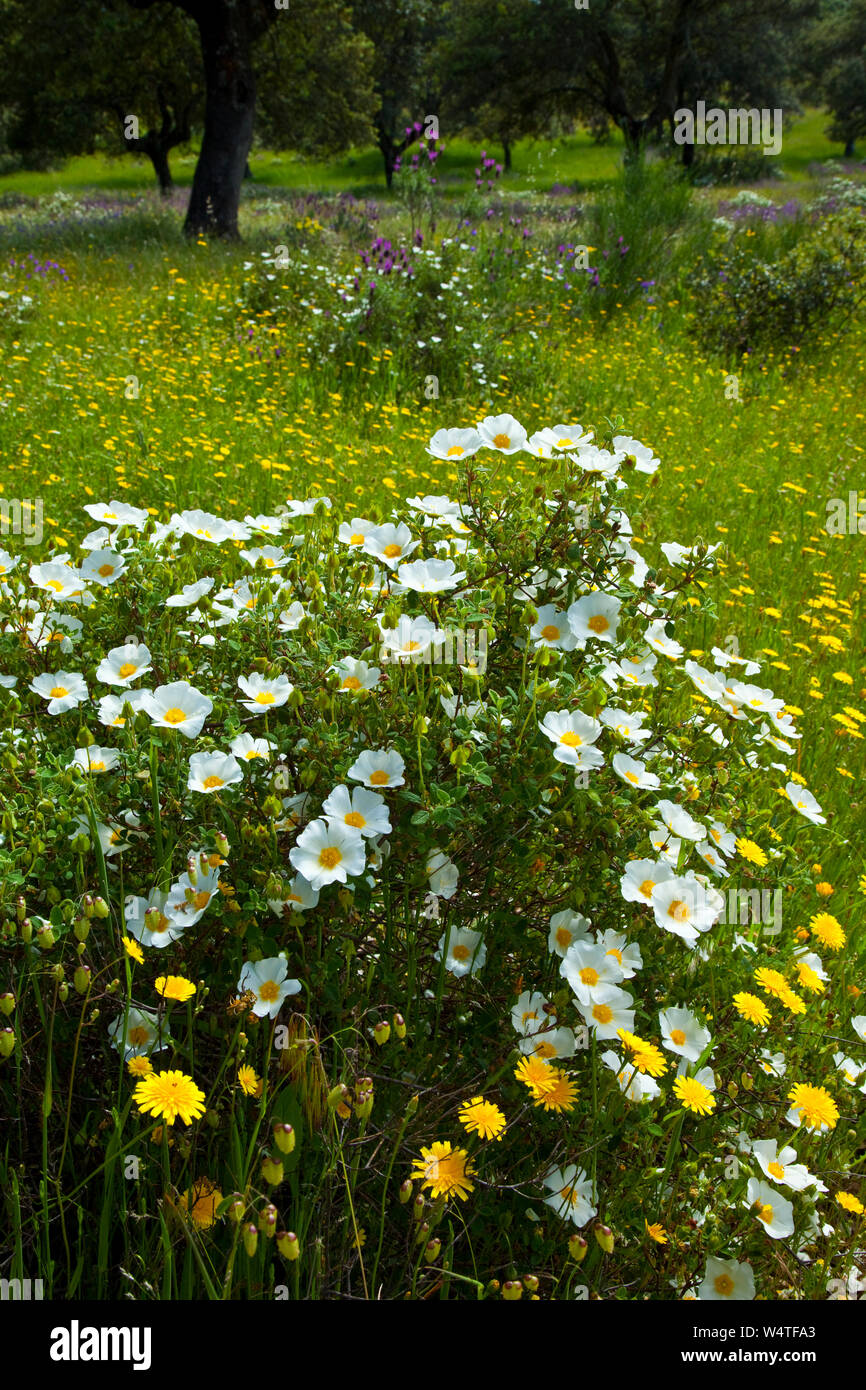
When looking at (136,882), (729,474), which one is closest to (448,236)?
(729,474)

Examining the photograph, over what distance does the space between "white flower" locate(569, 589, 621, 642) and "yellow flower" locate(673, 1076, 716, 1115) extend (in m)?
0.76

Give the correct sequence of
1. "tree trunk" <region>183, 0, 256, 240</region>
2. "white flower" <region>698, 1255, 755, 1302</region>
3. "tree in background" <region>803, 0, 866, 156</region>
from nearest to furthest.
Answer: "white flower" <region>698, 1255, 755, 1302</region>
"tree trunk" <region>183, 0, 256, 240</region>
"tree in background" <region>803, 0, 866, 156</region>

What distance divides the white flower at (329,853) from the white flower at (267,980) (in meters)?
0.13

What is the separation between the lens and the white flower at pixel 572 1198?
133cm

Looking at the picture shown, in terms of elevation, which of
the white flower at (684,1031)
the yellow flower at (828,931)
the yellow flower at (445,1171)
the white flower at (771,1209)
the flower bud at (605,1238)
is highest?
the yellow flower at (828,931)

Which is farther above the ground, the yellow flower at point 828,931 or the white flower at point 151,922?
the white flower at point 151,922

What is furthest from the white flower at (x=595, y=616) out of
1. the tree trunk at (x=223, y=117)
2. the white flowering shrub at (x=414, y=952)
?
the tree trunk at (x=223, y=117)

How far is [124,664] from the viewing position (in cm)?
167

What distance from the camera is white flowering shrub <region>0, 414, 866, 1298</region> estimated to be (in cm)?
129

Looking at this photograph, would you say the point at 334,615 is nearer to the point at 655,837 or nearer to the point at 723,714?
the point at 655,837

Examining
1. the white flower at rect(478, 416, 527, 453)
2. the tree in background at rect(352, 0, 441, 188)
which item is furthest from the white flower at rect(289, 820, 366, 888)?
the tree in background at rect(352, 0, 441, 188)

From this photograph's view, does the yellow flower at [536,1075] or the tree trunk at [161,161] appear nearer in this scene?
the yellow flower at [536,1075]

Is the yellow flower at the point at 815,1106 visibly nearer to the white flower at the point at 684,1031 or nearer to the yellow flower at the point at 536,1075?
the white flower at the point at 684,1031

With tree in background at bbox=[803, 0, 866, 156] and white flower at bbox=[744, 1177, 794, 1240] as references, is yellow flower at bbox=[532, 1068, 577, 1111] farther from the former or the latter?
tree in background at bbox=[803, 0, 866, 156]
